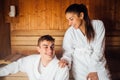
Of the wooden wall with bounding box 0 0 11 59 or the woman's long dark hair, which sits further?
the wooden wall with bounding box 0 0 11 59

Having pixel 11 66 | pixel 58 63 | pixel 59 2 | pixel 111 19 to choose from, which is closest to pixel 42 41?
pixel 58 63

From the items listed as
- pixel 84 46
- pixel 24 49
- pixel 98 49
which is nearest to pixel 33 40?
pixel 24 49

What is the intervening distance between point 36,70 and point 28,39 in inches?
40.9

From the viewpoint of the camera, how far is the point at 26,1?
10.9ft

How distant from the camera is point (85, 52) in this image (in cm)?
241

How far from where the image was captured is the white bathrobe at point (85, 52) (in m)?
2.32

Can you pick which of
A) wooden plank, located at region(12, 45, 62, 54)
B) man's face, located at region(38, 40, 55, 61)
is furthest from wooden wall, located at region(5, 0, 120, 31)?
man's face, located at region(38, 40, 55, 61)

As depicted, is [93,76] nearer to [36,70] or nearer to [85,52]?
[85,52]

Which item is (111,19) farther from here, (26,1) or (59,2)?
(26,1)

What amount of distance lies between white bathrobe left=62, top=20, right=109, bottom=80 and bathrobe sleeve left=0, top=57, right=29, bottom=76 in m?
0.42

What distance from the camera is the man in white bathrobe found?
234cm

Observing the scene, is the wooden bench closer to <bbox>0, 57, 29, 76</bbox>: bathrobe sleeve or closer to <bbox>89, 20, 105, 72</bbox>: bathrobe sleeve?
<bbox>0, 57, 29, 76</bbox>: bathrobe sleeve

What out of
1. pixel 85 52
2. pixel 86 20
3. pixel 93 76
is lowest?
pixel 93 76

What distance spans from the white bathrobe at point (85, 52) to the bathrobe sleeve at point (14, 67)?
42cm
